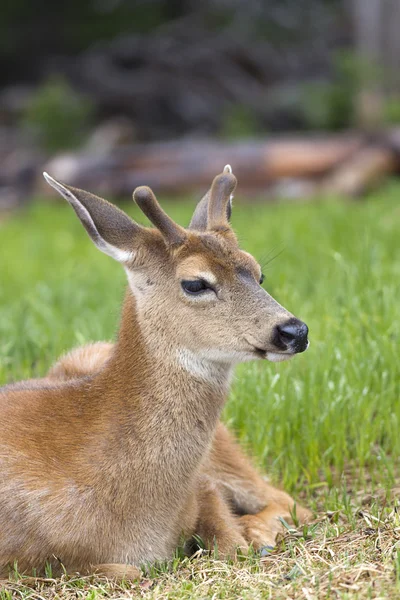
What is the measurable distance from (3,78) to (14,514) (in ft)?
55.5

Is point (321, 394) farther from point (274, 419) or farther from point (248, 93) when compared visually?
point (248, 93)

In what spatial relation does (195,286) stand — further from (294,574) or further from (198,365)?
(294,574)

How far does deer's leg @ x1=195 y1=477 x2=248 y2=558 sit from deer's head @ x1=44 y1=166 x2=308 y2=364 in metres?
0.66

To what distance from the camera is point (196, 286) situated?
3.72 metres

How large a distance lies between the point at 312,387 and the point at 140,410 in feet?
4.26

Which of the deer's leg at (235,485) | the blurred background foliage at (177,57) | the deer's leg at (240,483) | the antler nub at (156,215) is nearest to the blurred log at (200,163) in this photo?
the blurred background foliage at (177,57)

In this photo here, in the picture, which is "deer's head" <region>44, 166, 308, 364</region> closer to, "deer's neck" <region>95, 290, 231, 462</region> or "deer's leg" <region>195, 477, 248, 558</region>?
"deer's neck" <region>95, 290, 231, 462</region>

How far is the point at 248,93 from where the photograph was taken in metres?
17.5

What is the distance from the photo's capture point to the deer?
3541 millimetres

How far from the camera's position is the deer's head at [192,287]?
3.65 m

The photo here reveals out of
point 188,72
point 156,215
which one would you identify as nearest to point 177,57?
point 188,72

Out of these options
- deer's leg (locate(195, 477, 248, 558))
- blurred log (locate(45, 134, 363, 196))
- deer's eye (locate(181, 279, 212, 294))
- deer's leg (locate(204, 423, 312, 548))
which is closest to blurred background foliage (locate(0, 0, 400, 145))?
blurred log (locate(45, 134, 363, 196))

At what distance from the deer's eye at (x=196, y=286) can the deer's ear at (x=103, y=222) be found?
0.80ft

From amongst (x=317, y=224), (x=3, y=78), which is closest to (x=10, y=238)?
(x=317, y=224)
